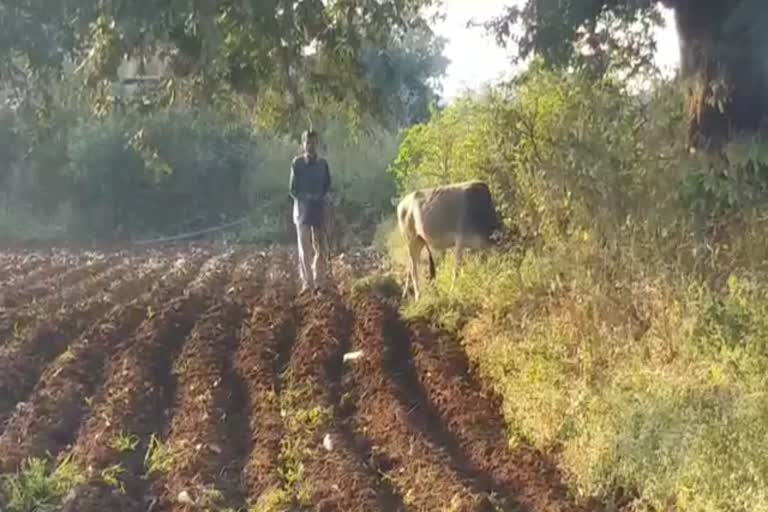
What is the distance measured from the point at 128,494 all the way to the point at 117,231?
23.2m

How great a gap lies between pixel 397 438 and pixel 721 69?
3.12 meters

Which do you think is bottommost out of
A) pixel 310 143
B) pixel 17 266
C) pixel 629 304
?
pixel 17 266

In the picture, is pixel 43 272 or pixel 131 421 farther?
pixel 43 272

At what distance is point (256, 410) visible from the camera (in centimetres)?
853

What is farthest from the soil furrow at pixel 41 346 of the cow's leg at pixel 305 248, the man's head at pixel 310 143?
the man's head at pixel 310 143

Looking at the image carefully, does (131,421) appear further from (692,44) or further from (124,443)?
(692,44)

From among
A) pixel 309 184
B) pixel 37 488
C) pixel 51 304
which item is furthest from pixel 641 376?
pixel 51 304

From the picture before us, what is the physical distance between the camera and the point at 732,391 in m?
5.95

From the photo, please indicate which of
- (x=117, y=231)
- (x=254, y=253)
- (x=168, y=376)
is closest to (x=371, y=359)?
(x=168, y=376)

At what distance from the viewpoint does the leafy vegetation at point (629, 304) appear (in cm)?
588

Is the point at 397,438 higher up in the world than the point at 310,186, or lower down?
lower down

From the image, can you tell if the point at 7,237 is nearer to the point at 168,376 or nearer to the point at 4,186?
the point at 4,186

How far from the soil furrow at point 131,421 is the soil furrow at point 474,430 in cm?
177

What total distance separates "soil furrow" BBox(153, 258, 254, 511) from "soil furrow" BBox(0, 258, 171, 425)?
3.63 feet
